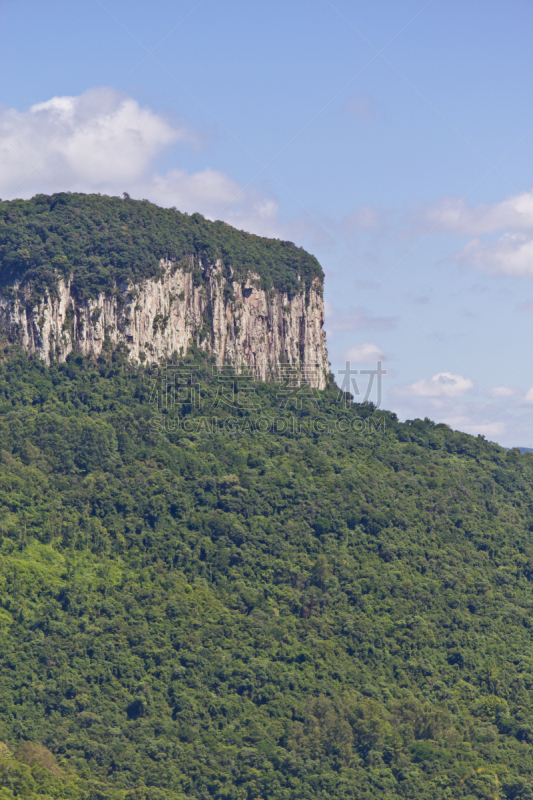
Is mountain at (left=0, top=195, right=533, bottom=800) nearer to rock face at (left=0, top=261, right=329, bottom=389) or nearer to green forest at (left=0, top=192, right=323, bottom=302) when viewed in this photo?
green forest at (left=0, top=192, right=323, bottom=302)

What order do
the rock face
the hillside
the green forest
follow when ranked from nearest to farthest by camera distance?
the hillside < the rock face < the green forest

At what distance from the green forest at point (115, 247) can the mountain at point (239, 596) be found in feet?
2.06

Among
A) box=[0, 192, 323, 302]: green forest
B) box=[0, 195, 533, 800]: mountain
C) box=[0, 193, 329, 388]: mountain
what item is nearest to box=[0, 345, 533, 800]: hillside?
box=[0, 195, 533, 800]: mountain

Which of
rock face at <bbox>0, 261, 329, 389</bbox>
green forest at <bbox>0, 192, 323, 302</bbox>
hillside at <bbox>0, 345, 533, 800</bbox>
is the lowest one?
hillside at <bbox>0, 345, 533, 800</bbox>

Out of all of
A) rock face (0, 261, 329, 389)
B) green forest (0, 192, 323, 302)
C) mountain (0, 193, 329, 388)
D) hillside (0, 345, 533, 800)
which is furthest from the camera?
green forest (0, 192, 323, 302)

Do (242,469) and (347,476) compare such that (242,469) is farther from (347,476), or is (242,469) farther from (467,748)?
(467,748)

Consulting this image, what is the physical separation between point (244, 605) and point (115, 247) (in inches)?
1442

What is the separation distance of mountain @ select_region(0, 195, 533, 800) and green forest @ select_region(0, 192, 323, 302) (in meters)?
0.63

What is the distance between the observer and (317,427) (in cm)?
11125

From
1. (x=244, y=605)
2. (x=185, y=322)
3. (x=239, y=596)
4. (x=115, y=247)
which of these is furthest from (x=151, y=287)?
(x=244, y=605)

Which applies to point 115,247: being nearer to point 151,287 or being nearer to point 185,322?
point 151,287

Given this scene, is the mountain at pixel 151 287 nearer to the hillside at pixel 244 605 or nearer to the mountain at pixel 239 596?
the mountain at pixel 239 596

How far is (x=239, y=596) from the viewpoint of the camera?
86625 millimetres

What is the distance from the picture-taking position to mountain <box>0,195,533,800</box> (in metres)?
73.2
